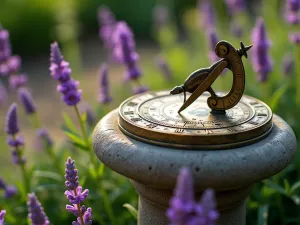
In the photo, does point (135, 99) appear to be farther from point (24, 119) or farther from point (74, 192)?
point (24, 119)

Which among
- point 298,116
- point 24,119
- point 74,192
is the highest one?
point 74,192

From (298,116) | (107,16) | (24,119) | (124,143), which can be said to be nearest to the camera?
(124,143)

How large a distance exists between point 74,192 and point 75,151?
276 cm

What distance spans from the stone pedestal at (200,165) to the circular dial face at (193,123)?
0.15ft

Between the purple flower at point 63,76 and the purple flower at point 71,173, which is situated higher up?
the purple flower at point 63,76

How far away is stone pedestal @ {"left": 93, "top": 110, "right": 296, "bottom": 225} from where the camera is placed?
2.32m

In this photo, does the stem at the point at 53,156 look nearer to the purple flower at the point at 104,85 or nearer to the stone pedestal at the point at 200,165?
the purple flower at the point at 104,85

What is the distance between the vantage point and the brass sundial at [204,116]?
241 centimetres

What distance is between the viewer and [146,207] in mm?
2777

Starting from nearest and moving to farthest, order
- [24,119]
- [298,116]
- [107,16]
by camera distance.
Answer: [298,116]
[107,16]
[24,119]

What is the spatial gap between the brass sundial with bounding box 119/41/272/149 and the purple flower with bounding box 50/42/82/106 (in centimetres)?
35

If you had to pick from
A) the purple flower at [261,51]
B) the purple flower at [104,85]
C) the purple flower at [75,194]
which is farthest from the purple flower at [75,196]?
the purple flower at [261,51]

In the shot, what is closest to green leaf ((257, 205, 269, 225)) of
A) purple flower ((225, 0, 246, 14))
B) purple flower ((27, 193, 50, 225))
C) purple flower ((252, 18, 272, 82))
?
purple flower ((252, 18, 272, 82))

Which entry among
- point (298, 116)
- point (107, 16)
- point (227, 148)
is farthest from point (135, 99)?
point (107, 16)
